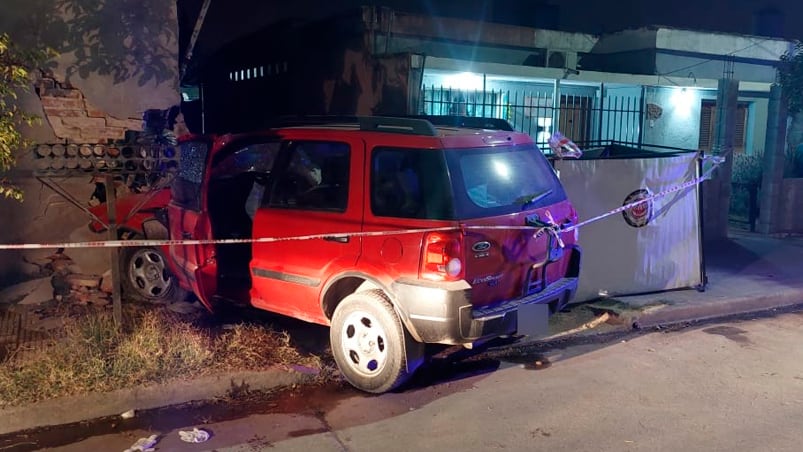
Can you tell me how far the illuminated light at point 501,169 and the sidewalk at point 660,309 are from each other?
6.79 feet

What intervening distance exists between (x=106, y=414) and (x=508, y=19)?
2007 centimetres

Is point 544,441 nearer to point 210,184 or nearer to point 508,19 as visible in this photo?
point 210,184

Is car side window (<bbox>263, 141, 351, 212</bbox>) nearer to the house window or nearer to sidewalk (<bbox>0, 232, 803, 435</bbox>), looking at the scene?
sidewalk (<bbox>0, 232, 803, 435</bbox>)

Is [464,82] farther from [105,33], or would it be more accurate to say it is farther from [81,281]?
[81,281]

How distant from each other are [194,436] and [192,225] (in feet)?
7.06

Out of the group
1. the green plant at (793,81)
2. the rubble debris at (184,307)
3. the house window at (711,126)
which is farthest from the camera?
the house window at (711,126)

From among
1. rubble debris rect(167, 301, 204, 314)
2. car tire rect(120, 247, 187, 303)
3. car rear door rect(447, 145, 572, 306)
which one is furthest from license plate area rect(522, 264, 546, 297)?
car tire rect(120, 247, 187, 303)

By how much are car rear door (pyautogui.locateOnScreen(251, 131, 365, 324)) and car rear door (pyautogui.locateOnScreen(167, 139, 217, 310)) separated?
1.51 feet

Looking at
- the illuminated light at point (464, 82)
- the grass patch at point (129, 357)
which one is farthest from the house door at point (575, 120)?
the grass patch at point (129, 357)

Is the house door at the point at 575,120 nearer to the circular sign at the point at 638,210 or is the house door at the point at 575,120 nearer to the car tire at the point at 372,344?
the circular sign at the point at 638,210

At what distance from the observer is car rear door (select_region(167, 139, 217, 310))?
5816 millimetres

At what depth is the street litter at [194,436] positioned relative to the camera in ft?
13.8

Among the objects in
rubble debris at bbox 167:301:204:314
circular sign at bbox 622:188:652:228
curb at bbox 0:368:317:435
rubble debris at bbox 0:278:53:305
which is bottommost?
curb at bbox 0:368:317:435

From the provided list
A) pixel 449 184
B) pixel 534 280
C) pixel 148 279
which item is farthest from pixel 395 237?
pixel 148 279
